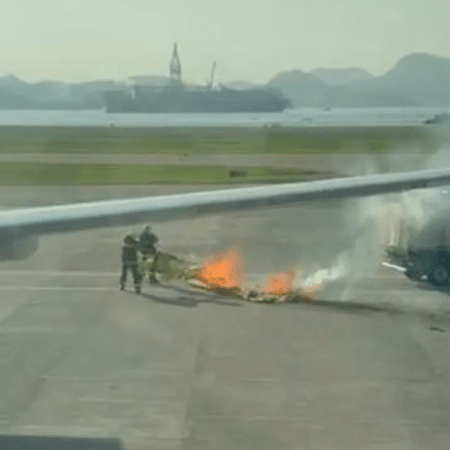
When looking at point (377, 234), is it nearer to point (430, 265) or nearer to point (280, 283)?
point (430, 265)

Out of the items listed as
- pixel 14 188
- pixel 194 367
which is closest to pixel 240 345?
pixel 194 367

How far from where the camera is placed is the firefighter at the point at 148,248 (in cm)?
1667

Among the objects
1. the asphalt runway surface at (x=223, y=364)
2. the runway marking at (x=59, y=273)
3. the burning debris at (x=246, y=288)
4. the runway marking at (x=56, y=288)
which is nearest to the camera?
the asphalt runway surface at (x=223, y=364)

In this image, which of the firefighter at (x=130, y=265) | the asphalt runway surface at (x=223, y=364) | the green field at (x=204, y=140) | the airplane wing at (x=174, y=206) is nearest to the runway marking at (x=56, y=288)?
the asphalt runway surface at (x=223, y=364)

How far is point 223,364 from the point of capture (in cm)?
1055

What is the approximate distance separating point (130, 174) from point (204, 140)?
25.2 ft

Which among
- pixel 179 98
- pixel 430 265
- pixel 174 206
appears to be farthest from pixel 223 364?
pixel 179 98

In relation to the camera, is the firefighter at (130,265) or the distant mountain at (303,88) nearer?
the firefighter at (130,265)

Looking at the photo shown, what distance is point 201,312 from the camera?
1372cm

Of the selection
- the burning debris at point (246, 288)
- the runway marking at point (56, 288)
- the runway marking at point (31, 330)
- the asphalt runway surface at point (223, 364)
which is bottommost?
the runway marking at point (56, 288)

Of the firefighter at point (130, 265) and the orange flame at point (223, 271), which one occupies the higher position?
the firefighter at point (130, 265)

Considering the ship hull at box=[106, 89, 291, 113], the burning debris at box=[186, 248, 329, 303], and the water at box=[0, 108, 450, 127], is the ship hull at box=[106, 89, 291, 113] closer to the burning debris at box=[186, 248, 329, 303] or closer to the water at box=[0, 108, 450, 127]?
the water at box=[0, 108, 450, 127]

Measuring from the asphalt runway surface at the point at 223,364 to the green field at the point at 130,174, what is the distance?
1617cm

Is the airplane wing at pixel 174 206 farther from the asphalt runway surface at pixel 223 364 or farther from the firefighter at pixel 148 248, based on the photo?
the firefighter at pixel 148 248
